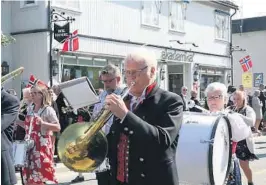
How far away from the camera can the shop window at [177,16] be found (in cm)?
2119

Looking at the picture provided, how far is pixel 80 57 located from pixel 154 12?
5003 millimetres

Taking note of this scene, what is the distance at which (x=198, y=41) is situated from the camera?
77.2 ft

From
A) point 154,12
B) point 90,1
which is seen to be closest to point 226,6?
point 154,12

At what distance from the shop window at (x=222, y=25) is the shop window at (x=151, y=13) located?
5799mm

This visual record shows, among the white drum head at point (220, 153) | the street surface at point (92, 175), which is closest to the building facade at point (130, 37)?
the street surface at point (92, 175)

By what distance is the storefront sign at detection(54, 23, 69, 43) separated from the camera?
1497 centimetres

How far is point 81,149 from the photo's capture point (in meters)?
2.77

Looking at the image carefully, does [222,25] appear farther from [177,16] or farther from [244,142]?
[244,142]

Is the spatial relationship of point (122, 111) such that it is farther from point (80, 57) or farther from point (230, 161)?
point (80, 57)

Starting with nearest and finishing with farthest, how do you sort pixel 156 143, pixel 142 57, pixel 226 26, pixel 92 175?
pixel 156 143 → pixel 142 57 → pixel 92 175 → pixel 226 26

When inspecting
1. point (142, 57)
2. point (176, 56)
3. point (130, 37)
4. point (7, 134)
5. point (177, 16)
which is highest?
point (177, 16)

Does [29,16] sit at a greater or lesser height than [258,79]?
greater

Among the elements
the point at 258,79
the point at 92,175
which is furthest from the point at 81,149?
the point at 258,79

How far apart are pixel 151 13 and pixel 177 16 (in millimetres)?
2094
